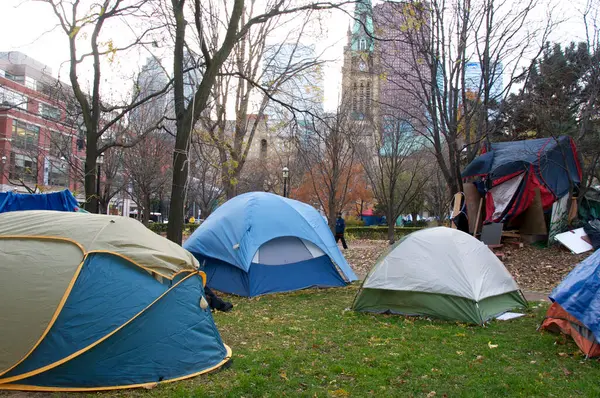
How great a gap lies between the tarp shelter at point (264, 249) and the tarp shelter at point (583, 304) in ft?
16.8

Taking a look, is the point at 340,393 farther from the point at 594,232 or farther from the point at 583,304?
the point at 594,232

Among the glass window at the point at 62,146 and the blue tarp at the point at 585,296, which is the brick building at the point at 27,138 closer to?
the glass window at the point at 62,146

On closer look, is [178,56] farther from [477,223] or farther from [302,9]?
[477,223]

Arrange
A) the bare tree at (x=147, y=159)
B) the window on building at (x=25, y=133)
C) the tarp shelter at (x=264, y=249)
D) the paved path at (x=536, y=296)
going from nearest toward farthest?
the paved path at (x=536, y=296) → the tarp shelter at (x=264, y=249) → the bare tree at (x=147, y=159) → the window on building at (x=25, y=133)

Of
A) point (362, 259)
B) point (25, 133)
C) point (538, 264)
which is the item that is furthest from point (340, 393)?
point (25, 133)

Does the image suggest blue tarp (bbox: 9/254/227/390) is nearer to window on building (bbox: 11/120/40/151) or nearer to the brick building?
the brick building

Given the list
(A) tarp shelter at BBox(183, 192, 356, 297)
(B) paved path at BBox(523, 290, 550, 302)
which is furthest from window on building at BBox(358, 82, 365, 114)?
(B) paved path at BBox(523, 290, 550, 302)

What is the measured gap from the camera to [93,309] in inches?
175

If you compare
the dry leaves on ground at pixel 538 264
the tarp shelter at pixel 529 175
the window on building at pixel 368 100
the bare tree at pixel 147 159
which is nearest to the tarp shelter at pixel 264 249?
the dry leaves on ground at pixel 538 264

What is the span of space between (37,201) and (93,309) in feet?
16.1

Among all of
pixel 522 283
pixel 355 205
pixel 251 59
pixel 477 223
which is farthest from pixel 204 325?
pixel 355 205

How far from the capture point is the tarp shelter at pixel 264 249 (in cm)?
983

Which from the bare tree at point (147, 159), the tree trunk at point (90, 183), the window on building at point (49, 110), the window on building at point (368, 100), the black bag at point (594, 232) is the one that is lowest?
the black bag at point (594, 232)

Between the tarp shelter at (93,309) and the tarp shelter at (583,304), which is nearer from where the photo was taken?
the tarp shelter at (93,309)
